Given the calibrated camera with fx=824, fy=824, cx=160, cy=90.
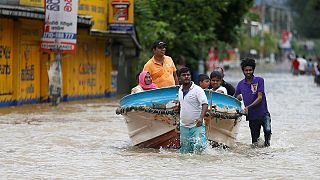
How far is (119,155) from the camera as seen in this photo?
13.9 metres

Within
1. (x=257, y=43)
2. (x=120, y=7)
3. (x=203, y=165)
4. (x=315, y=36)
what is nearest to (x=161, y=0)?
(x=120, y=7)

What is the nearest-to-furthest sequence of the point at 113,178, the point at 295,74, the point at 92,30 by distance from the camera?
the point at 113,178
the point at 92,30
the point at 295,74

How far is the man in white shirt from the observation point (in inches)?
510

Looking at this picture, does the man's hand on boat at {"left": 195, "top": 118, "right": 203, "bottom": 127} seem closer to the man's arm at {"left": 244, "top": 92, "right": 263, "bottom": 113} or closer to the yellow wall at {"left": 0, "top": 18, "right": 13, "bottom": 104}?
the man's arm at {"left": 244, "top": 92, "right": 263, "bottom": 113}

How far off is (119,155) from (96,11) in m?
16.4

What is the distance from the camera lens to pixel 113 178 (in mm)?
11367

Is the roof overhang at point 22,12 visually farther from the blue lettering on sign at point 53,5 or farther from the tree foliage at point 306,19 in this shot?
the tree foliage at point 306,19

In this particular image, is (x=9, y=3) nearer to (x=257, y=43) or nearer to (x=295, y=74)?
(x=295, y=74)

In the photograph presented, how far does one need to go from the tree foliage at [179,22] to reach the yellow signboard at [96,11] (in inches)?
138

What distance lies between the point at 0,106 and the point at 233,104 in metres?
11.9

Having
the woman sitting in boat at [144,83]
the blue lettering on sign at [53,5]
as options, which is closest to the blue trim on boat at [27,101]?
the blue lettering on sign at [53,5]

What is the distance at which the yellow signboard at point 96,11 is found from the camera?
28.7 meters

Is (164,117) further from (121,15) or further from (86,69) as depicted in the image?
(86,69)

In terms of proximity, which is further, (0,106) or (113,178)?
(0,106)
